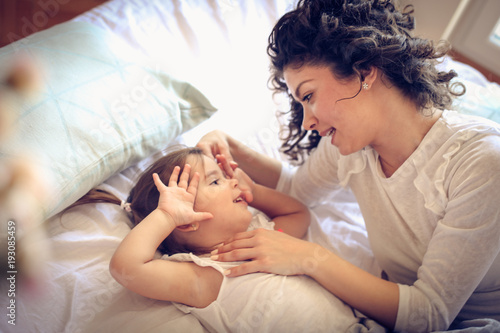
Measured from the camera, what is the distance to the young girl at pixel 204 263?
0.80 m

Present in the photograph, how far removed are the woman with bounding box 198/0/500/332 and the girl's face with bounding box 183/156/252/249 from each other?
5cm

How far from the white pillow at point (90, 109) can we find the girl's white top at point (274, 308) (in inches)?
14.8

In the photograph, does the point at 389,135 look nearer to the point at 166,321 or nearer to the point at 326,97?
the point at 326,97

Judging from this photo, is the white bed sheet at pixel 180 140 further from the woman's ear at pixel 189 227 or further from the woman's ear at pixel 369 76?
the woman's ear at pixel 369 76

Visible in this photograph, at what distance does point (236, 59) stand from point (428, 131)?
0.90 metres

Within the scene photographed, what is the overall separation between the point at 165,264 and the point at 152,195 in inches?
8.4

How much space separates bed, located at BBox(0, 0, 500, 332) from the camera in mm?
807

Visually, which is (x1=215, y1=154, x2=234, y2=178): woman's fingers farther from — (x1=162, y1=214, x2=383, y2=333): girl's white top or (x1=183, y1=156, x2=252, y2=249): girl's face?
(x1=162, y1=214, x2=383, y2=333): girl's white top

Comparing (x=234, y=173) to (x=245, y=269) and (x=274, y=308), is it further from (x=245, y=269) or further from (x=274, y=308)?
(x=274, y=308)

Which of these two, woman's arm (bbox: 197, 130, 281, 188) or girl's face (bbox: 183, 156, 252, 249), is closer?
girl's face (bbox: 183, 156, 252, 249)

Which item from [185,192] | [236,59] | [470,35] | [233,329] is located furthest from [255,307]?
[470,35]

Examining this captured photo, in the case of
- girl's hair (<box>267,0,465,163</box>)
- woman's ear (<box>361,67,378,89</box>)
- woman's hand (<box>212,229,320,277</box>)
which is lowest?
woman's hand (<box>212,229,320,277</box>)

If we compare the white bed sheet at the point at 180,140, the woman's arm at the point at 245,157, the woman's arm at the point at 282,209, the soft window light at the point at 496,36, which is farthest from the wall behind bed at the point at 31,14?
the soft window light at the point at 496,36

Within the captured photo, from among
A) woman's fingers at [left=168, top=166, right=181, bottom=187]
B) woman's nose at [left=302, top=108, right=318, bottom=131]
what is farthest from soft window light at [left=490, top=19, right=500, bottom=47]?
woman's fingers at [left=168, top=166, right=181, bottom=187]
